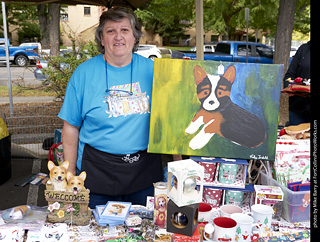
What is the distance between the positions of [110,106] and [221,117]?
0.71m

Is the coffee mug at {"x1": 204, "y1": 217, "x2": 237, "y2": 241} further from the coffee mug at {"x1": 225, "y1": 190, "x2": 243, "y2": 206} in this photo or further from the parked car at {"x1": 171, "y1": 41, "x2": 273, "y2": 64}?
the parked car at {"x1": 171, "y1": 41, "x2": 273, "y2": 64}

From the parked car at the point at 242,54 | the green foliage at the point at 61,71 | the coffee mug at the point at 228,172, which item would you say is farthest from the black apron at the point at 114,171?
the parked car at the point at 242,54

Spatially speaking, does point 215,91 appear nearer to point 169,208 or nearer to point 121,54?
point 121,54

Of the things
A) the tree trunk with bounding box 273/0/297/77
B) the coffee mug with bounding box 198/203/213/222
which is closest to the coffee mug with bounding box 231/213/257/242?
the coffee mug with bounding box 198/203/213/222

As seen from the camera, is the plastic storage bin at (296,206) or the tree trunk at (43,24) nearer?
the plastic storage bin at (296,206)

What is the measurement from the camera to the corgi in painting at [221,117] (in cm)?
205

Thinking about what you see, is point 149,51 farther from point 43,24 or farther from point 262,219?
point 262,219

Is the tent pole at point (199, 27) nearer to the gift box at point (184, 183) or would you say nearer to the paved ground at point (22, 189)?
the gift box at point (184, 183)

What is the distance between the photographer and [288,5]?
30.8 feet

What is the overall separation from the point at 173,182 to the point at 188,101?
0.70 meters

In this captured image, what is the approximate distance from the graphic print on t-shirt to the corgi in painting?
1.10ft

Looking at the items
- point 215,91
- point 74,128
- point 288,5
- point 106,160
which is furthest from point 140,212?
point 288,5

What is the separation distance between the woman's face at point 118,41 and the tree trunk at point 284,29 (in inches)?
333

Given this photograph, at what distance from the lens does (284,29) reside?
9.67 metres
